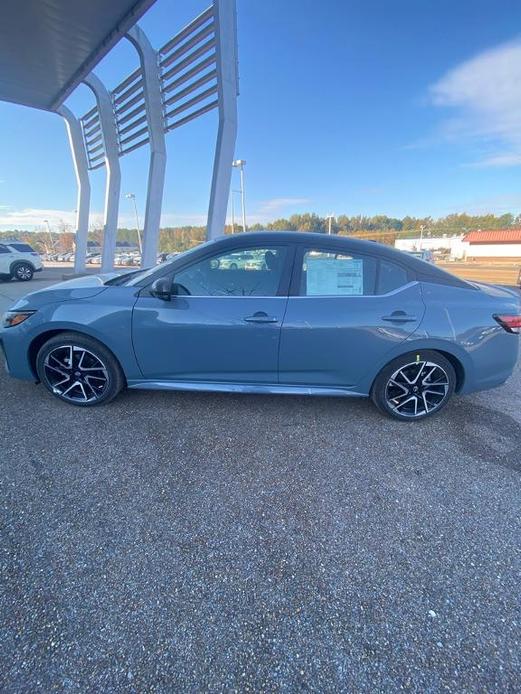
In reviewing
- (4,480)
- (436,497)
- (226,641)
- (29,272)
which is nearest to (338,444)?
(436,497)

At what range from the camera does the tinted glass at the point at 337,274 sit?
8.70ft

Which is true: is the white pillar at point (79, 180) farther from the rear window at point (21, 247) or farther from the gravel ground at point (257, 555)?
the gravel ground at point (257, 555)

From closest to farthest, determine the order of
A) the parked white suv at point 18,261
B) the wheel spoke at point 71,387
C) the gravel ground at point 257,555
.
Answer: the gravel ground at point 257,555, the wheel spoke at point 71,387, the parked white suv at point 18,261

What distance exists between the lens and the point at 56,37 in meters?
8.87

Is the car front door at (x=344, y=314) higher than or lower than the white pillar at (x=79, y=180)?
lower

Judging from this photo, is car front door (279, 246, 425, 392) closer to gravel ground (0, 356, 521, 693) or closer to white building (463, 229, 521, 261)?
gravel ground (0, 356, 521, 693)

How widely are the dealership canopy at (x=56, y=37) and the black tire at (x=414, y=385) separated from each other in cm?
1046

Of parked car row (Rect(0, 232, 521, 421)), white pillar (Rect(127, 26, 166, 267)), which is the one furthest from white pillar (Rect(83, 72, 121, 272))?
parked car row (Rect(0, 232, 521, 421))

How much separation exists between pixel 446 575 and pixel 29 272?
1721 cm

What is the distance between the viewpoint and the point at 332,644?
1.29m

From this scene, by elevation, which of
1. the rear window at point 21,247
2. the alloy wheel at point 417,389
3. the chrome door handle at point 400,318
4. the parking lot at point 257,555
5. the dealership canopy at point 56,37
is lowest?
the parking lot at point 257,555

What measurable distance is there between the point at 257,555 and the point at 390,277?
2271mm

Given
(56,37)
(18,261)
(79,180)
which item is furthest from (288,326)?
(79,180)

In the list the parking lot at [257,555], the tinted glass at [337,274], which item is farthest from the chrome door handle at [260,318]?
the parking lot at [257,555]
